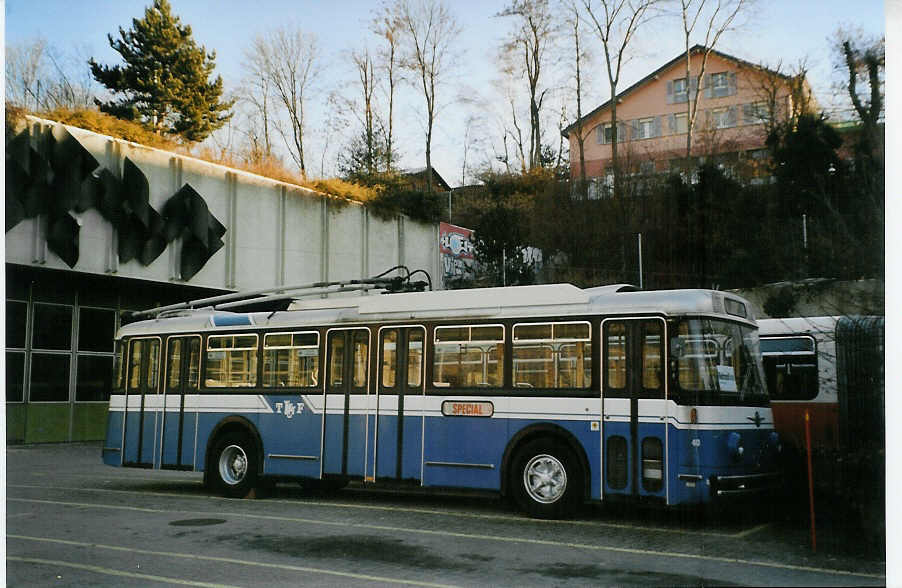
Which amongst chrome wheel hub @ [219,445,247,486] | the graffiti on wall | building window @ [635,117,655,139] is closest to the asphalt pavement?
chrome wheel hub @ [219,445,247,486]

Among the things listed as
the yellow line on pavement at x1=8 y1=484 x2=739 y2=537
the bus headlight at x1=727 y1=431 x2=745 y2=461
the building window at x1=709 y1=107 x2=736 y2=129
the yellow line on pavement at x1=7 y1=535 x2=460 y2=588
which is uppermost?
the building window at x1=709 y1=107 x2=736 y2=129

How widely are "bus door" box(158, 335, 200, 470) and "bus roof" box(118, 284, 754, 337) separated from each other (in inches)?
11.9

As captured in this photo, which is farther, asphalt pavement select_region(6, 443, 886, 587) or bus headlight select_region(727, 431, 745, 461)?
bus headlight select_region(727, 431, 745, 461)

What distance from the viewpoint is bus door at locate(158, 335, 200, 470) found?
1209 centimetres

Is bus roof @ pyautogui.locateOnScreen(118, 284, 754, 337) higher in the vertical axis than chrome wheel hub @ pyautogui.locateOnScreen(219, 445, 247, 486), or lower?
higher

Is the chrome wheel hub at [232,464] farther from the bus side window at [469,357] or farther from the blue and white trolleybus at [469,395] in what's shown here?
the bus side window at [469,357]

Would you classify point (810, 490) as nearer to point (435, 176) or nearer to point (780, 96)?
point (780, 96)

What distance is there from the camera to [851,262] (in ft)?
23.4

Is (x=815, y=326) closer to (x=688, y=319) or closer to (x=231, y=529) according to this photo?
(x=688, y=319)

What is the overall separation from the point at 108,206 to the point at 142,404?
5216mm

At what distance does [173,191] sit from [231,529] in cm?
783

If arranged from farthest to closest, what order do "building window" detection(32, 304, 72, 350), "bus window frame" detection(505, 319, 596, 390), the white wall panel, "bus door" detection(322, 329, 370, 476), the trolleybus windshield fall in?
"building window" detection(32, 304, 72, 350) → the white wall panel → "bus door" detection(322, 329, 370, 476) → "bus window frame" detection(505, 319, 596, 390) → the trolleybus windshield

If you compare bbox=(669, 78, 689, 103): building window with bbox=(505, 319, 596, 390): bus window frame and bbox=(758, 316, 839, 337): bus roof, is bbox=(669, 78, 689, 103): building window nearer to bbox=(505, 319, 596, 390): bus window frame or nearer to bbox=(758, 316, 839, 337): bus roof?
bbox=(758, 316, 839, 337): bus roof

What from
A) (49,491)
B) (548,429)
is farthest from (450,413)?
(49,491)
